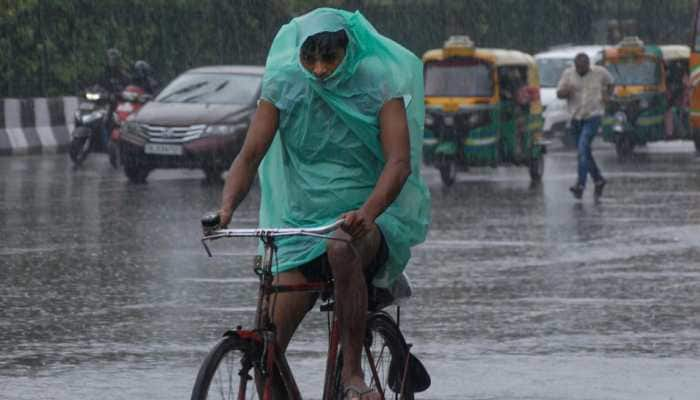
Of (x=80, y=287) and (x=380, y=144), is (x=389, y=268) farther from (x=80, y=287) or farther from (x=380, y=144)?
(x=80, y=287)

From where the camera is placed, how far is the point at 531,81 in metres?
25.6

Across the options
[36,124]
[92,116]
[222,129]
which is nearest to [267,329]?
[222,129]

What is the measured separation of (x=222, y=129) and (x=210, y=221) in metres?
17.8

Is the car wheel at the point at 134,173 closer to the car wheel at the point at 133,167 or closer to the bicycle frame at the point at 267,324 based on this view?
the car wheel at the point at 133,167

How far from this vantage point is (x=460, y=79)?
24.9m

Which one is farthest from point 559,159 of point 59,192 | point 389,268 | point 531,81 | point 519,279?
point 389,268

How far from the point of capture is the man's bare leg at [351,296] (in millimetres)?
6121

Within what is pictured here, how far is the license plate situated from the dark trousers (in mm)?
4859

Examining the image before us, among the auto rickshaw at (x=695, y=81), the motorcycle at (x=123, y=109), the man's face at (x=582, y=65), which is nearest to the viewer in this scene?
the man's face at (x=582, y=65)

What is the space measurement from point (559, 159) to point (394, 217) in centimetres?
2434

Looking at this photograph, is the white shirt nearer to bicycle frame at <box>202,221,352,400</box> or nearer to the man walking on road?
the man walking on road

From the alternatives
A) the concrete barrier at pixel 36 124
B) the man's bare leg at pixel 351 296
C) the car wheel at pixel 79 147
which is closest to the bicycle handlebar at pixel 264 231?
the man's bare leg at pixel 351 296

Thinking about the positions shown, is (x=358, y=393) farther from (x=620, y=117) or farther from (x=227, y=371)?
(x=620, y=117)

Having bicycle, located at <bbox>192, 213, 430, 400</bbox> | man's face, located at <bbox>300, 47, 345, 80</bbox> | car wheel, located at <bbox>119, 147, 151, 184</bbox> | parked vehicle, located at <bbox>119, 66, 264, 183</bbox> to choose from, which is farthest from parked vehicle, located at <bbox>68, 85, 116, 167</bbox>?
bicycle, located at <bbox>192, 213, 430, 400</bbox>
